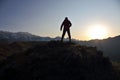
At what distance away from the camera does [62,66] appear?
706 inches

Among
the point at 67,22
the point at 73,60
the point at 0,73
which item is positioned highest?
the point at 67,22

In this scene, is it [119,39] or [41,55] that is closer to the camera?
[41,55]

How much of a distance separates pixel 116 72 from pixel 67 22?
7879 millimetres

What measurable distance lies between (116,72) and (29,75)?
257 inches

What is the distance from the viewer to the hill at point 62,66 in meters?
17.0

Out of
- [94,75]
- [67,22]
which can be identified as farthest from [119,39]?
[94,75]

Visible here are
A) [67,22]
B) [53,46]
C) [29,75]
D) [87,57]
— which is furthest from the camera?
[67,22]

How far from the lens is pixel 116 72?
1803 cm

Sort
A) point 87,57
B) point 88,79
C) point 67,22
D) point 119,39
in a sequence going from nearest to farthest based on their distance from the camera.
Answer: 1. point 88,79
2. point 87,57
3. point 67,22
4. point 119,39

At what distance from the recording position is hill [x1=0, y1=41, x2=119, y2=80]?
17.0 meters

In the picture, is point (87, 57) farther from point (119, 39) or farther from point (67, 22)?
point (119, 39)

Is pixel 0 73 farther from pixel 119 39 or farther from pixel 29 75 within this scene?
pixel 119 39

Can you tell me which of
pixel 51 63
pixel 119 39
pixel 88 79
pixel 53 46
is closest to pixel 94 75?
pixel 88 79

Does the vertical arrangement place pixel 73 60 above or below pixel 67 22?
below
